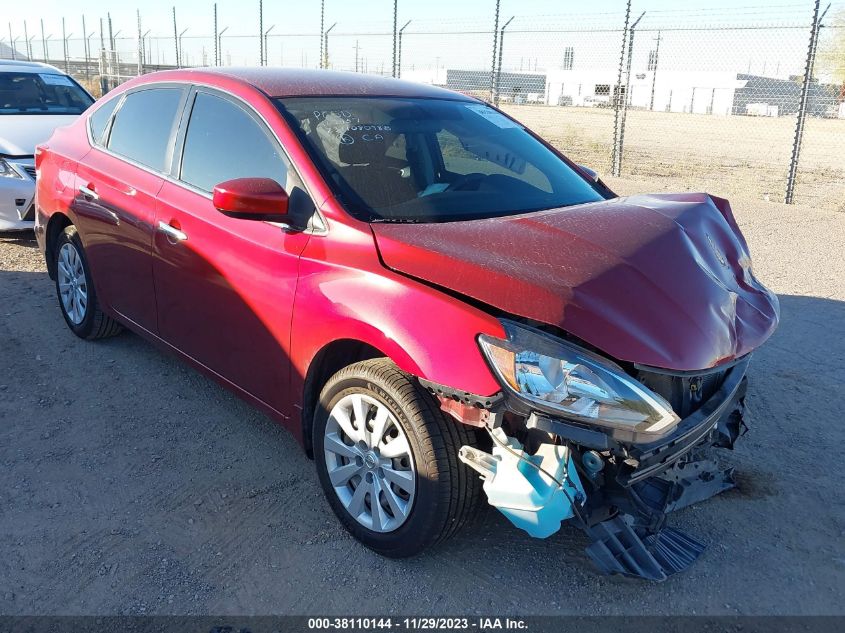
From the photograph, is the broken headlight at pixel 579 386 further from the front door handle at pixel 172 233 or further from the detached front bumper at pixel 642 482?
the front door handle at pixel 172 233

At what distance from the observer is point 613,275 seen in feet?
8.54

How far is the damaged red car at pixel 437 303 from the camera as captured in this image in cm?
242

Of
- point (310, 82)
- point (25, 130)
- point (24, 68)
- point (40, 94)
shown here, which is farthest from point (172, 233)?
point (24, 68)

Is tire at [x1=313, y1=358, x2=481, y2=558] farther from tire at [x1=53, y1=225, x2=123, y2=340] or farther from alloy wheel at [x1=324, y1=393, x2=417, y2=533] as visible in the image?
tire at [x1=53, y1=225, x2=123, y2=340]

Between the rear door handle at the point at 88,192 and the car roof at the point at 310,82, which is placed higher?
the car roof at the point at 310,82

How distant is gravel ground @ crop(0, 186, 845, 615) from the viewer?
106 inches

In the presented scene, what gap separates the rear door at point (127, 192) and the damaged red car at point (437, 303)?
3 cm

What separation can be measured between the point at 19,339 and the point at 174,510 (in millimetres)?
2587

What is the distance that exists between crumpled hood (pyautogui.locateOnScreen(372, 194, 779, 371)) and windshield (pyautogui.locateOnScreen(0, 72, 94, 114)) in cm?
723

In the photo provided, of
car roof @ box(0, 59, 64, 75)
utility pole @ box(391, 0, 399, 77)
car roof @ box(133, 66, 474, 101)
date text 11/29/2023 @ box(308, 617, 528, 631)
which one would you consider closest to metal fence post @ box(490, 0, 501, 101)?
utility pole @ box(391, 0, 399, 77)

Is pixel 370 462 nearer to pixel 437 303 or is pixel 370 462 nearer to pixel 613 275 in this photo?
pixel 437 303

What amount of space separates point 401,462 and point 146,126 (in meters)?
2.66

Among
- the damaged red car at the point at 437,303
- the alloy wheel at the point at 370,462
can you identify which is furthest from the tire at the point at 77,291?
the alloy wheel at the point at 370,462

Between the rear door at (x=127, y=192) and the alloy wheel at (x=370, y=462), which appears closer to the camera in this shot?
the alloy wheel at (x=370, y=462)
